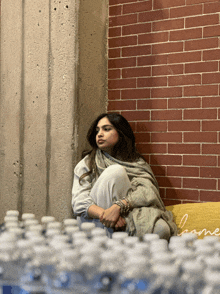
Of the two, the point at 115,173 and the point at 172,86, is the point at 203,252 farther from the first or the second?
the point at 172,86

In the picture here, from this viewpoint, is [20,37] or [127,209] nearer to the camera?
[127,209]

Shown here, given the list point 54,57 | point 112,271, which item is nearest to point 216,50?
point 54,57

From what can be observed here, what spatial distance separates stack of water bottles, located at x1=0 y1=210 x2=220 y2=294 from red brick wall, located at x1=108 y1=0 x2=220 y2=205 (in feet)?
5.48

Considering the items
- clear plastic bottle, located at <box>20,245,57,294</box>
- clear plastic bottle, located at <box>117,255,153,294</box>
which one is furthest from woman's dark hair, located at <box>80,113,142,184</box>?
clear plastic bottle, located at <box>117,255,153,294</box>

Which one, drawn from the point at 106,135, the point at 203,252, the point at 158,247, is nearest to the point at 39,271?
the point at 158,247

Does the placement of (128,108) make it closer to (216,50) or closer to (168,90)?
(168,90)

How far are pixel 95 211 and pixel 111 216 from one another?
13 centimetres

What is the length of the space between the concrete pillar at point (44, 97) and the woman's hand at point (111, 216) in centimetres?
68

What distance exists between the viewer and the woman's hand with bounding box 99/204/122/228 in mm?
2283

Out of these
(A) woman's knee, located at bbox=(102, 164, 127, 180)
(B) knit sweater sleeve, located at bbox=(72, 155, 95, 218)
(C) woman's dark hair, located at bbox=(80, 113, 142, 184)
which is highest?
(C) woman's dark hair, located at bbox=(80, 113, 142, 184)

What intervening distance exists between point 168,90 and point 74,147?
35.6 inches

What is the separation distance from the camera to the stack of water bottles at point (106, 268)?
98 centimetres

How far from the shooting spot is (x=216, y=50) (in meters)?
2.80

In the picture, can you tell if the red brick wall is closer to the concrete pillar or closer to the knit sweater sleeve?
the concrete pillar
